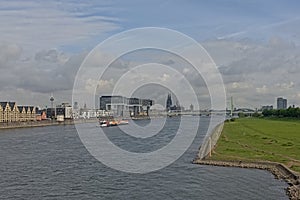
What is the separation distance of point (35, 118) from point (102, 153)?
87.5 m

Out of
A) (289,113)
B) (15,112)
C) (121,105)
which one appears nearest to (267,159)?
(289,113)

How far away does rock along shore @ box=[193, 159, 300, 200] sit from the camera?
69.5 ft

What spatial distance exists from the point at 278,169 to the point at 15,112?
92756 millimetres

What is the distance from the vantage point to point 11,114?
10856cm

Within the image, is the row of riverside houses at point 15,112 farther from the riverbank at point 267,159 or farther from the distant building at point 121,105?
the riverbank at point 267,159

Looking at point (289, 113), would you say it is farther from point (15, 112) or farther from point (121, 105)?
point (15, 112)

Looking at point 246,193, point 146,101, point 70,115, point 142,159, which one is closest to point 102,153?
point 142,159

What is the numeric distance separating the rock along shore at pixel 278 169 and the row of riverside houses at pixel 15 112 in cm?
8080

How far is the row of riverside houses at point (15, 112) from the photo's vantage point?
104438mm

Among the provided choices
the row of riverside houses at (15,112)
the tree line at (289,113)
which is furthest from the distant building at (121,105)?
the tree line at (289,113)

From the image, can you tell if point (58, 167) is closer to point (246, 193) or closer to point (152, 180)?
point (152, 180)

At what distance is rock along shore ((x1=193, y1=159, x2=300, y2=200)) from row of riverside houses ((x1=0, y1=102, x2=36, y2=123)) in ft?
265

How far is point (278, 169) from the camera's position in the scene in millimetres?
27141

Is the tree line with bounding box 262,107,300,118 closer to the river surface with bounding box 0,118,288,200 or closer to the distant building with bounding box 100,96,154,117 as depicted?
the distant building with bounding box 100,96,154,117
